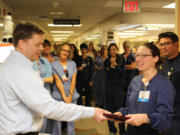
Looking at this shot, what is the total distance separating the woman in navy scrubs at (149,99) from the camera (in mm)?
1657

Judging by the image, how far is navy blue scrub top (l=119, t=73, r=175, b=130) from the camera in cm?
165

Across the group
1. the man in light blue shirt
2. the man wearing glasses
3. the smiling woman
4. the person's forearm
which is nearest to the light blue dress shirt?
the man in light blue shirt

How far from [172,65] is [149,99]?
1096 mm

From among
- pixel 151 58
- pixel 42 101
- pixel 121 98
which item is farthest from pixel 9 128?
pixel 121 98

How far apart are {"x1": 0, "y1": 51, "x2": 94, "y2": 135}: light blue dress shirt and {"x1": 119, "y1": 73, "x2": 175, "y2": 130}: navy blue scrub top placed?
0.74m

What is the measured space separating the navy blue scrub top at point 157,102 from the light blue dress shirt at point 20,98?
74cm

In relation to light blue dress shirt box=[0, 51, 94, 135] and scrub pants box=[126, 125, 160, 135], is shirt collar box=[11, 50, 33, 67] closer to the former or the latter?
light blue dress shirt box=[0, 51, 94, 135]

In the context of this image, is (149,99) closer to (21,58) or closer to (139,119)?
(139,119)

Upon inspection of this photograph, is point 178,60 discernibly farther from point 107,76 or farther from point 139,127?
point 107,76

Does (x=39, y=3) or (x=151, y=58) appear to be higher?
(x=39, y=3)

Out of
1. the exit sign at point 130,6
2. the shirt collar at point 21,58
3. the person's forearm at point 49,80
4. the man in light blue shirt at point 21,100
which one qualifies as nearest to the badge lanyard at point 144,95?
the man in light blue shirt at point 21,100

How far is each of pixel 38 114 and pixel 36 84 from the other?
1.00ft

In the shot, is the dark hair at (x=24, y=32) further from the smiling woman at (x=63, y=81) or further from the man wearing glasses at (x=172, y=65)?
the smiling woman at (x=63, y=81)

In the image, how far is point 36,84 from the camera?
151cm
